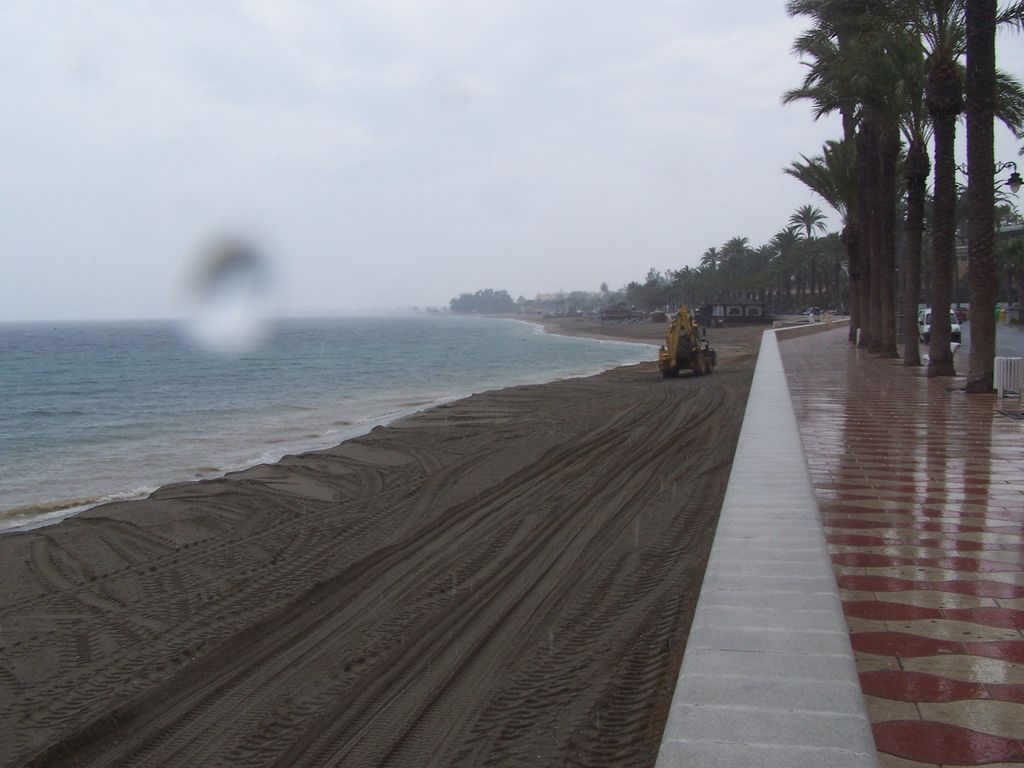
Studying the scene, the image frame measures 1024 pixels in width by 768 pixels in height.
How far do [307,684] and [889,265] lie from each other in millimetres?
24309

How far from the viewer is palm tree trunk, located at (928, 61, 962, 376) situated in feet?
55.9

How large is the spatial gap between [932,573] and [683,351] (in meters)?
28.0

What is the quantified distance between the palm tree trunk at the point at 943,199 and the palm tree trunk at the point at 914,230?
3.48m

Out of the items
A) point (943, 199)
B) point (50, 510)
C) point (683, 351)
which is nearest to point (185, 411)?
point (683, 351)

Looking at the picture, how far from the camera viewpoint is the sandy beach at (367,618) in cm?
504

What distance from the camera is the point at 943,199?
17.6 m

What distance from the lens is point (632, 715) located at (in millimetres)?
4750

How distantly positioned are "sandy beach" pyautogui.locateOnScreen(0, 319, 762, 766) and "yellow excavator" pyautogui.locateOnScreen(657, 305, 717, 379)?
18.4 metres

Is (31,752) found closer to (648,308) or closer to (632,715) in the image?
(632,715)

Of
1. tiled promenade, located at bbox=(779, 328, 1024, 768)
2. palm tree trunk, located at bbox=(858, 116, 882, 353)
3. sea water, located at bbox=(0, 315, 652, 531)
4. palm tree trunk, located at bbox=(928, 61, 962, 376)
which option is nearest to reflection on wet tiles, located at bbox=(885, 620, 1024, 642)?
tiled promenade, located at bbox=(779, 328, 1024, 768)

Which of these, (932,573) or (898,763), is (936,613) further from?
(898,763)

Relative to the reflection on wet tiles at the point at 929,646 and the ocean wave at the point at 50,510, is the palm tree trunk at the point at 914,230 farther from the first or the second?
the reflection on wet tiles at the point at 929,646

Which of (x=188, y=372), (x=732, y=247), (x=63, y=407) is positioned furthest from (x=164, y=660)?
(x=732, y=247)

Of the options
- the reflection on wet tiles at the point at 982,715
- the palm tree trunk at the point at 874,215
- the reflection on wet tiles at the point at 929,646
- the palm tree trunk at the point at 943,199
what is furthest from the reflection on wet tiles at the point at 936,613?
the palm tree trunk at the point at 874,215
